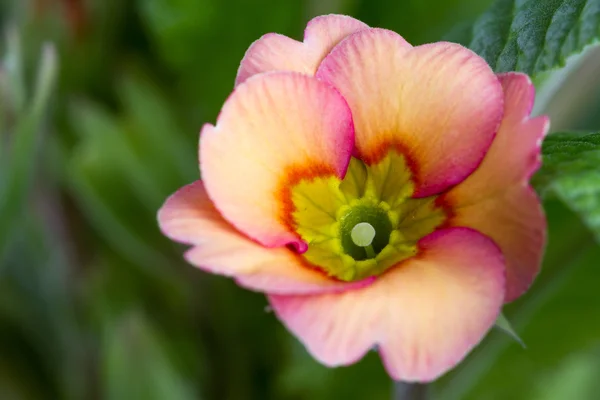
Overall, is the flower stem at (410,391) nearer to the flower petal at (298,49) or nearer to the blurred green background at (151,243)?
the flower petal at (298,49)

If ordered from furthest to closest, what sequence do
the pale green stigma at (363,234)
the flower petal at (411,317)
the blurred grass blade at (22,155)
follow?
the blurred grass blade at (22,155)
the pale green stigma at (363,234)
the flower petal at (411,317)

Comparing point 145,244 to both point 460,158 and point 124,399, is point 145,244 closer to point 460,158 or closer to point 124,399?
point 124,399

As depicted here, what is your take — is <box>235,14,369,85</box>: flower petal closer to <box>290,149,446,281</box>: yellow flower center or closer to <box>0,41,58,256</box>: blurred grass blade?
<box>290,149,446,281</box>: yellow flower center

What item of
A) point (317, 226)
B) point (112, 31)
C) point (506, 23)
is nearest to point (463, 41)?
point (506, 23)

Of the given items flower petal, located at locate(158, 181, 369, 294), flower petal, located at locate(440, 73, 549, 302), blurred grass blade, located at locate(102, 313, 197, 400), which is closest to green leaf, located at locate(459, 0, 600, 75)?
flower petal, located at locate(440, 73, 549, 302)

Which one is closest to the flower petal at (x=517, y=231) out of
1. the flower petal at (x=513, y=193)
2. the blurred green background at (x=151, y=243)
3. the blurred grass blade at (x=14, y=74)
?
the flower petal at (x=513, y=193)

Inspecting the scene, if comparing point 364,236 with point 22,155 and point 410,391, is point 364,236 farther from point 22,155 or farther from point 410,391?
point 22,155
